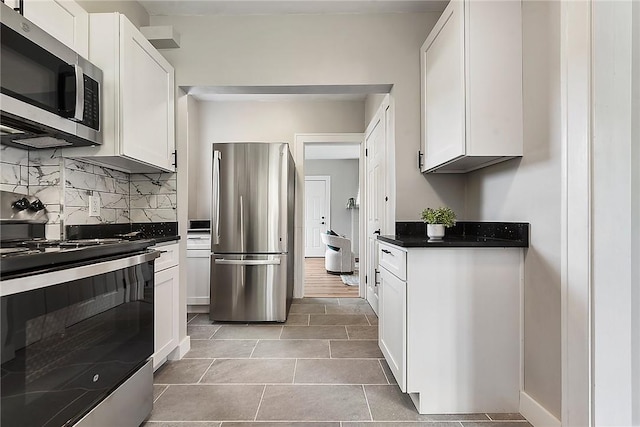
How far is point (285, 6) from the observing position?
92.3 inches

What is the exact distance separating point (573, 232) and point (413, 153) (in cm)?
124

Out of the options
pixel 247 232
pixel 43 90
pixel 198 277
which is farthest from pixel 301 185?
pixel 43 90

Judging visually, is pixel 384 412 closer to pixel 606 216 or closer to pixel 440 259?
pixel 440 259

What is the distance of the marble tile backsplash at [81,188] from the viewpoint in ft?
5.48

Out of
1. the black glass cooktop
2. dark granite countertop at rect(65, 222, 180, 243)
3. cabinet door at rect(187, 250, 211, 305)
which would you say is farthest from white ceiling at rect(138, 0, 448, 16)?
cabinet door at rect(187, 250, 211, 305)

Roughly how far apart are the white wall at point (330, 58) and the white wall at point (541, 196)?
0.70 meters

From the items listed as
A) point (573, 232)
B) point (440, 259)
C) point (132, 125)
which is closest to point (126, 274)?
point (132, 125)

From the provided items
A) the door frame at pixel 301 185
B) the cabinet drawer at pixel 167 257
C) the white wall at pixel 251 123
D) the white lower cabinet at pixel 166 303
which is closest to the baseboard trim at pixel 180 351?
the white lower cabinet at pixel 166 303

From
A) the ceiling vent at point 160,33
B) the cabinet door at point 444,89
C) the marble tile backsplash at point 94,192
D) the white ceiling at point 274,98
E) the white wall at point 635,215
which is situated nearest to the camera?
the white wall at point 635,215

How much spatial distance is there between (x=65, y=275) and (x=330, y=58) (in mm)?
2102

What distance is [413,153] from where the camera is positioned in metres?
2.34

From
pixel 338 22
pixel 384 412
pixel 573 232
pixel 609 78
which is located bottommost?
pixel 384 412

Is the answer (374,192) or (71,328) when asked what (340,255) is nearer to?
(374,192)

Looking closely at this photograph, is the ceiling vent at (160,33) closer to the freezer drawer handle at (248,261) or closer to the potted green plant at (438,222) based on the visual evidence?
the freezer drawer handle at (248,261)
